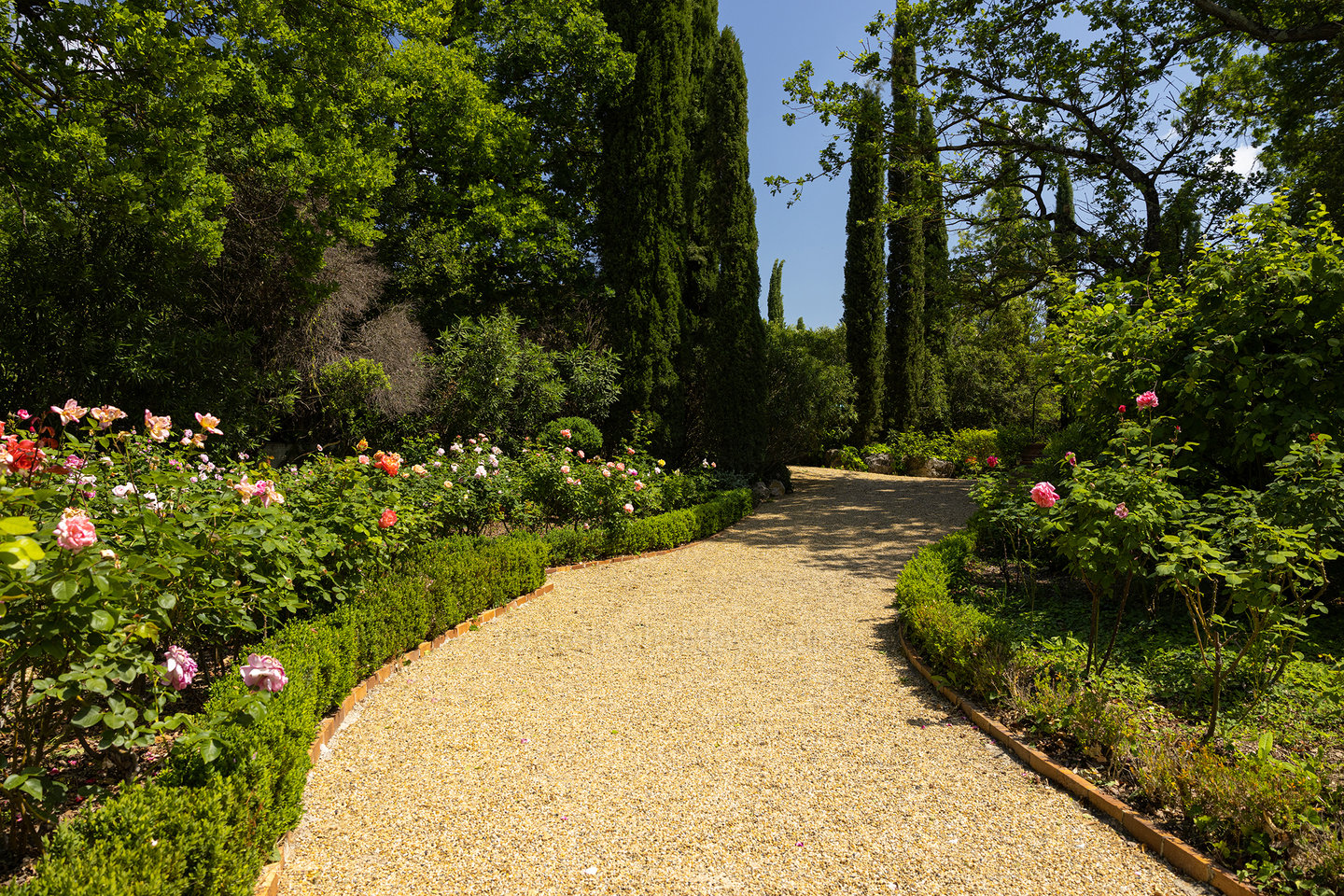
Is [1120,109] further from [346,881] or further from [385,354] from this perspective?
[346,881]

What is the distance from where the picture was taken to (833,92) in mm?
11125

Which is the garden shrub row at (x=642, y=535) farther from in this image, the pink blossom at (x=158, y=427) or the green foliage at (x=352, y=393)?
the green foliage at (x=352, y=393)

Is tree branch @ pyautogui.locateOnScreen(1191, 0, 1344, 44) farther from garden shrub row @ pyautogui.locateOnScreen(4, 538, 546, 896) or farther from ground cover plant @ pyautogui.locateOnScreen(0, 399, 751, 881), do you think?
garden shrub row @ pyautogui.locateOnScreen(4, 538, 546, 896)

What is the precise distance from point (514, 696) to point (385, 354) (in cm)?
849

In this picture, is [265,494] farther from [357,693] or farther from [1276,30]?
[1276,30]

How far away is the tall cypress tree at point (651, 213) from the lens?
11.3 m

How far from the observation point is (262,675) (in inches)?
82.6

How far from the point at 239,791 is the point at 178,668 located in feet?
1.51

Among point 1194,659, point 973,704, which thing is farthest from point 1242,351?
point 973,704

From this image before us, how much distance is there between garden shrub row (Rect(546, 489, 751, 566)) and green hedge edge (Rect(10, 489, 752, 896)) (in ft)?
7.68

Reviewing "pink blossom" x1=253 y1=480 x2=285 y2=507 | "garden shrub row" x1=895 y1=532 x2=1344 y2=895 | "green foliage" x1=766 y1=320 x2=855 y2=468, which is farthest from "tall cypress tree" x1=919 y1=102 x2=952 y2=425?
"pink blossom" x1=253 y1=480 x2=285 y2=507

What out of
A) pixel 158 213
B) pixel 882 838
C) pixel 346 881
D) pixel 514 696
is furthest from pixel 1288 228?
pixel 158 213

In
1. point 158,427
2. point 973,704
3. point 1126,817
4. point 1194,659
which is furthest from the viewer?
point 1194,659

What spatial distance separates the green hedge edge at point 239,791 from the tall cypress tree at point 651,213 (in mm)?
7273
